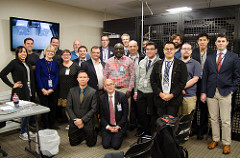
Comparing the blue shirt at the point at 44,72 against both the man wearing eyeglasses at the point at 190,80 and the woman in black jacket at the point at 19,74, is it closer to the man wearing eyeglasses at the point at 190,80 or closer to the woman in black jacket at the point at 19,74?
the woman in black jacket at the point at 19,74

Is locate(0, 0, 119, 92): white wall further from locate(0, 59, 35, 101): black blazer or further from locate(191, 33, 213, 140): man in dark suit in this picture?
locate(191, 33, 213, 140): man in dark suit

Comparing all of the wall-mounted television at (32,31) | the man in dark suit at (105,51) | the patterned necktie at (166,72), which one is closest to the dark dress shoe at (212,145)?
the patterned necktie at (166,72)

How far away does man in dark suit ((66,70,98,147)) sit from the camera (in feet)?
9.86

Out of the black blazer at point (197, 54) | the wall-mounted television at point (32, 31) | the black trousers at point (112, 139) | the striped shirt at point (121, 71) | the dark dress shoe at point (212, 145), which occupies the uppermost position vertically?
the wall-mounted television at point (32, 31)

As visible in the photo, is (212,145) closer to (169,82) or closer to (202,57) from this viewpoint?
(169,82)

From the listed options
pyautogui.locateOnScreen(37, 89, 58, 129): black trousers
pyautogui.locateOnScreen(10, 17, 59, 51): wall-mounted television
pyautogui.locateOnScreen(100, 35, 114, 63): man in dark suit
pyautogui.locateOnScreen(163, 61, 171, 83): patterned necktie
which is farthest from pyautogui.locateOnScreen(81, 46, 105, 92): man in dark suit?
pyautogui.locateOnScreen(10, 17, 59, 51): wall-mounted television

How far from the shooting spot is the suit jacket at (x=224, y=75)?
8.91ft

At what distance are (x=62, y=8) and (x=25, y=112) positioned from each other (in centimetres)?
363

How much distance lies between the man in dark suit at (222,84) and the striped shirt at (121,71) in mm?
1121

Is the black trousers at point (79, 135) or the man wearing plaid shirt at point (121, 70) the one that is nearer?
the black trousers at point (79, 135)

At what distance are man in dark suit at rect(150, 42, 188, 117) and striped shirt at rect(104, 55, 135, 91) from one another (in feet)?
1.56

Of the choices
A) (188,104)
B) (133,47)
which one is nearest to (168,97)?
(188,104)

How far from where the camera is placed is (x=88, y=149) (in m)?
2.92

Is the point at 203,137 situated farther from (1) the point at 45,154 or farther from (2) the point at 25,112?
(2) the point at 25,112
